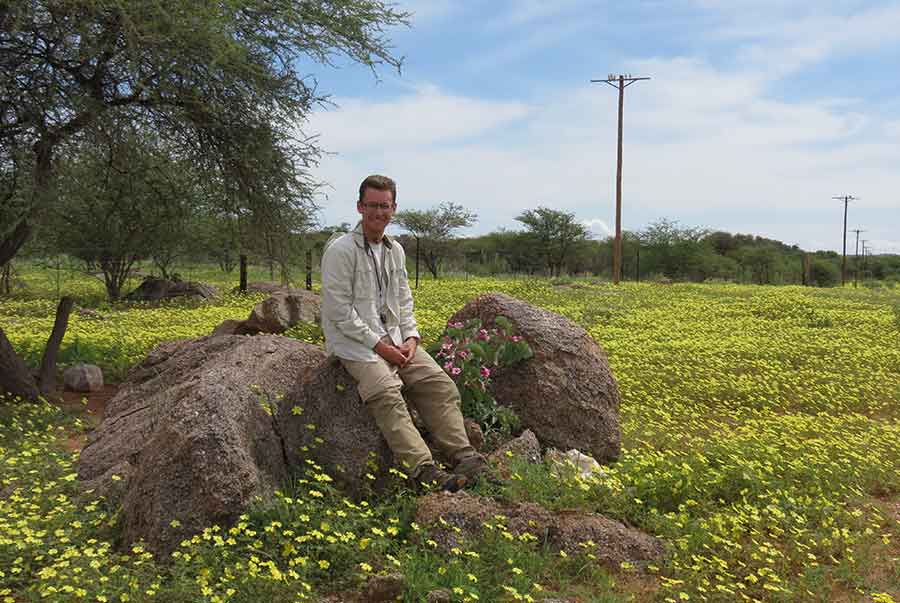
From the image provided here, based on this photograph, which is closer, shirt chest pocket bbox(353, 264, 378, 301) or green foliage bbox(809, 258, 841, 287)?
shirt chest pocket bbox(353, 264, 378, 301)

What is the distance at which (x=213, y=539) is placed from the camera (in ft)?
13.3

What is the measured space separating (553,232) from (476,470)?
47215mm

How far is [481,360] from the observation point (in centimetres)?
620

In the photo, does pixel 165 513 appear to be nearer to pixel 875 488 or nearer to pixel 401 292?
pixel 401 292

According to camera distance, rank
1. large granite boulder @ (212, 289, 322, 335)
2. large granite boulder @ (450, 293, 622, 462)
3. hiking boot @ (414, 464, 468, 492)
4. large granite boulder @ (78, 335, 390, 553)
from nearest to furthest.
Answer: large granite boulder @ (78, 335, 390, 553)
hiking boot @ (414, 464, 468, 492)
large granite boulder @ (450, 293, 622, 462)
large granite boulder @ (212, 289, 322, 335)

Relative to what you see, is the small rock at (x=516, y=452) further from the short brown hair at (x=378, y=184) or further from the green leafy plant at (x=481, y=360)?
the short brown hair at (x=378, y=184)

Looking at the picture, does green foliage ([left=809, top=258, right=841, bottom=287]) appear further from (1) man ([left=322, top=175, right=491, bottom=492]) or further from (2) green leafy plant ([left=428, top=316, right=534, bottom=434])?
(1) man ([left=322, top=175, right=491, bottom=492])

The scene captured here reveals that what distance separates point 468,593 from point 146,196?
29.5ft

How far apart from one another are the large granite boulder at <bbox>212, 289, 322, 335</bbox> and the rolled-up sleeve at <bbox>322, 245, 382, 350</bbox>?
21.8 ft

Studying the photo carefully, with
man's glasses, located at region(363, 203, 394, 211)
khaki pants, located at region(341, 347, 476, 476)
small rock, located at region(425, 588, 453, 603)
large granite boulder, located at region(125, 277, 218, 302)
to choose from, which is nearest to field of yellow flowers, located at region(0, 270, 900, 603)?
small rock, located at region(425, 588, 453, 603)

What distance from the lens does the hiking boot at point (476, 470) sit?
476cm

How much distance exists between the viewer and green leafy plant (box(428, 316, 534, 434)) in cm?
589

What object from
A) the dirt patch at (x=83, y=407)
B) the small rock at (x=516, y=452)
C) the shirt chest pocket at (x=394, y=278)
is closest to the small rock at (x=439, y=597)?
the small rock at (x=516, y=452)

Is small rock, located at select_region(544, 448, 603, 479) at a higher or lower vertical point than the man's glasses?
lower
